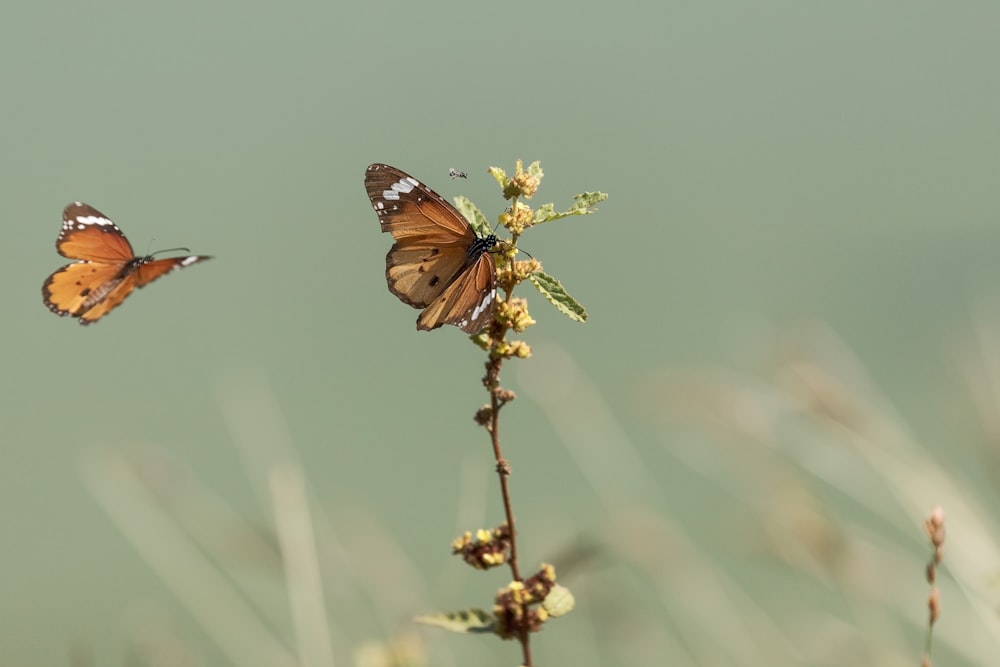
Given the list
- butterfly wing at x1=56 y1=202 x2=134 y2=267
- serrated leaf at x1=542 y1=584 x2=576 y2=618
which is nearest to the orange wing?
serrated leaf at x1=542 y1=584 x2=576 y2=618

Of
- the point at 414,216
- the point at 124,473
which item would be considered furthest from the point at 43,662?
the point at 414,216

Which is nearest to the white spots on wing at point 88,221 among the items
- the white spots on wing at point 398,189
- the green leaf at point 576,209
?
the white spots on wing at point 398,189

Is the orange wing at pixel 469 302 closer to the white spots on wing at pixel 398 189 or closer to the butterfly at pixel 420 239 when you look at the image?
the butterfly at pixel 420 239

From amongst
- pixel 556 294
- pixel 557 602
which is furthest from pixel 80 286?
pixel 557 602

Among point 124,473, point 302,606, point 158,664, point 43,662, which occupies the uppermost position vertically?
point 124,473

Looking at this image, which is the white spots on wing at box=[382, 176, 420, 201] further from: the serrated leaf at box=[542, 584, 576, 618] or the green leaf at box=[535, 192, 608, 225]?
the serrated leaf at box=[542, 584, 576, 618]

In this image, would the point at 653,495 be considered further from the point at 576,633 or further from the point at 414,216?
the point at 414,216
